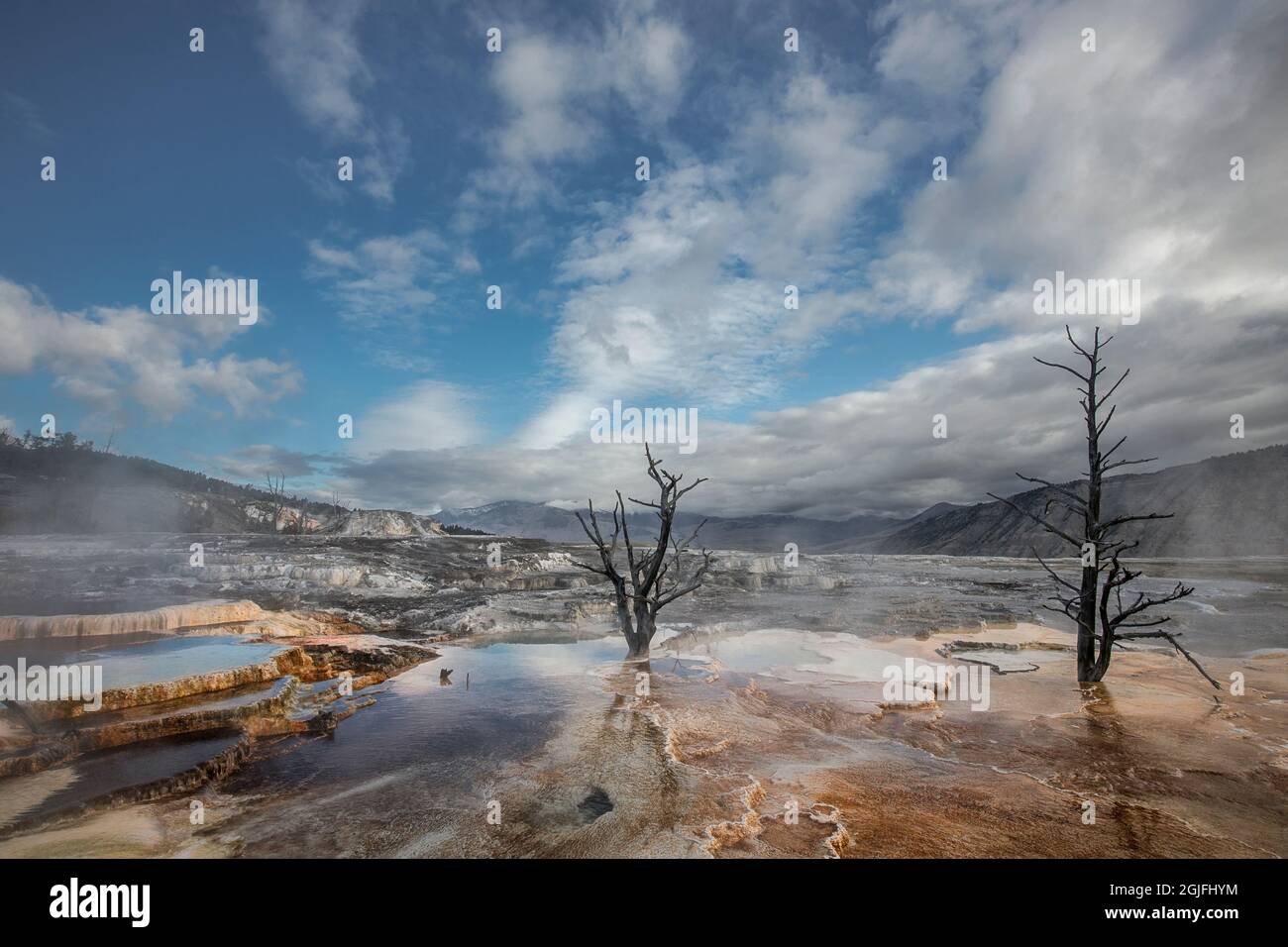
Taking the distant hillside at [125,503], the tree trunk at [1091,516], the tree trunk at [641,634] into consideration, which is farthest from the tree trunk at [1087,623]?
the distant hillside at [125,503]

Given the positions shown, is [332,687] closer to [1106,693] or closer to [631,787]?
[631,787]

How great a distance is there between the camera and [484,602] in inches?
809

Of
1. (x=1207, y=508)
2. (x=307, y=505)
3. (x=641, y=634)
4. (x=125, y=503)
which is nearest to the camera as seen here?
(x=641, y=634)

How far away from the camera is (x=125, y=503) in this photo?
56.7 meters

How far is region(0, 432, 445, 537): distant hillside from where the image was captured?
1971 inches

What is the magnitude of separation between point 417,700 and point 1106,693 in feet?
36.9

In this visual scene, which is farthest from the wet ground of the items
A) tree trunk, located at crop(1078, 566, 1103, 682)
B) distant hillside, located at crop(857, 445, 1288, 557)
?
distant hillside, located at crop(857, 445, 1288, 557)

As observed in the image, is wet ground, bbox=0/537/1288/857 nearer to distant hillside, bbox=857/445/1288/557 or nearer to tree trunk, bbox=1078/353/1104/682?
tree trunk, bbox=1078/353/1104/682

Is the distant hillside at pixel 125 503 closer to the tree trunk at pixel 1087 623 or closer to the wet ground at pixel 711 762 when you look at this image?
the wet ground at pixel 711 762

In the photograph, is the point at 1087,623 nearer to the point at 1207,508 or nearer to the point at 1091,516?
the point at 1091,516

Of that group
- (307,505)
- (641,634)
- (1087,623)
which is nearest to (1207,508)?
(1087,623)
